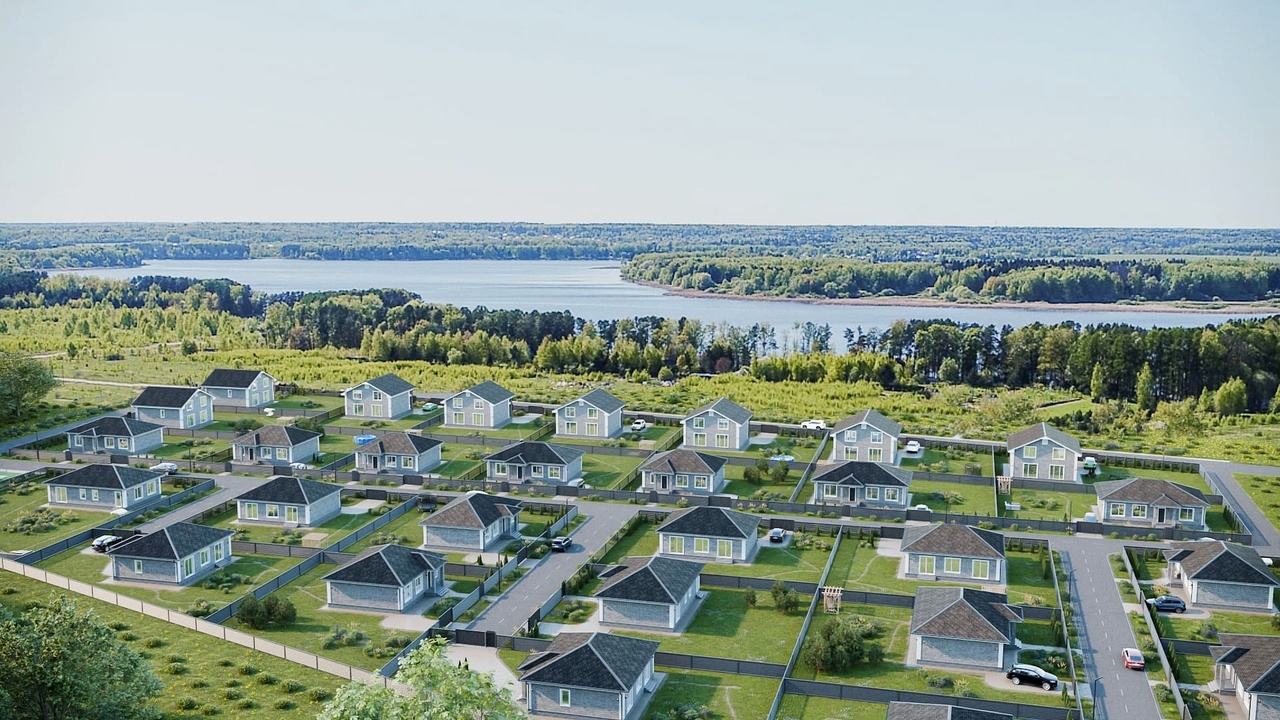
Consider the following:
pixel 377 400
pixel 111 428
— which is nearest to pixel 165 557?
pixel 111 428

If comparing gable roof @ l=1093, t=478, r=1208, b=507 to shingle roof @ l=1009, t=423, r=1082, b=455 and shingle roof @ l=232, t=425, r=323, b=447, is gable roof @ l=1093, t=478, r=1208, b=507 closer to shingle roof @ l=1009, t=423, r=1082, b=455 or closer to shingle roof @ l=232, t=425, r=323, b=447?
shingle roof @ l=1009, t=423, r=1082, b=455

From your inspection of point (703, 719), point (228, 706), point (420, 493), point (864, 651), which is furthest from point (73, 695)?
point (420, 493)

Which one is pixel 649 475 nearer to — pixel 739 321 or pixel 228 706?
pixel 228 706

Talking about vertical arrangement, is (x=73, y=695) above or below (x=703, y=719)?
above

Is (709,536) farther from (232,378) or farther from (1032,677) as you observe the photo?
(232,378)

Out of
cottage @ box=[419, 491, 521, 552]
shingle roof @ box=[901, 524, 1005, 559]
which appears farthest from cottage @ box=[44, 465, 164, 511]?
shingle roof @ box=[901, 524, 1005, 559]

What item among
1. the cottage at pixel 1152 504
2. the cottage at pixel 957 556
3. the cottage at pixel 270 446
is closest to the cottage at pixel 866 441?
the cottage at pixel 1152 504

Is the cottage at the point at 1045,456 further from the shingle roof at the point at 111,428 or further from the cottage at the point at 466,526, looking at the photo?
the shingle roof at the point at 111,428
